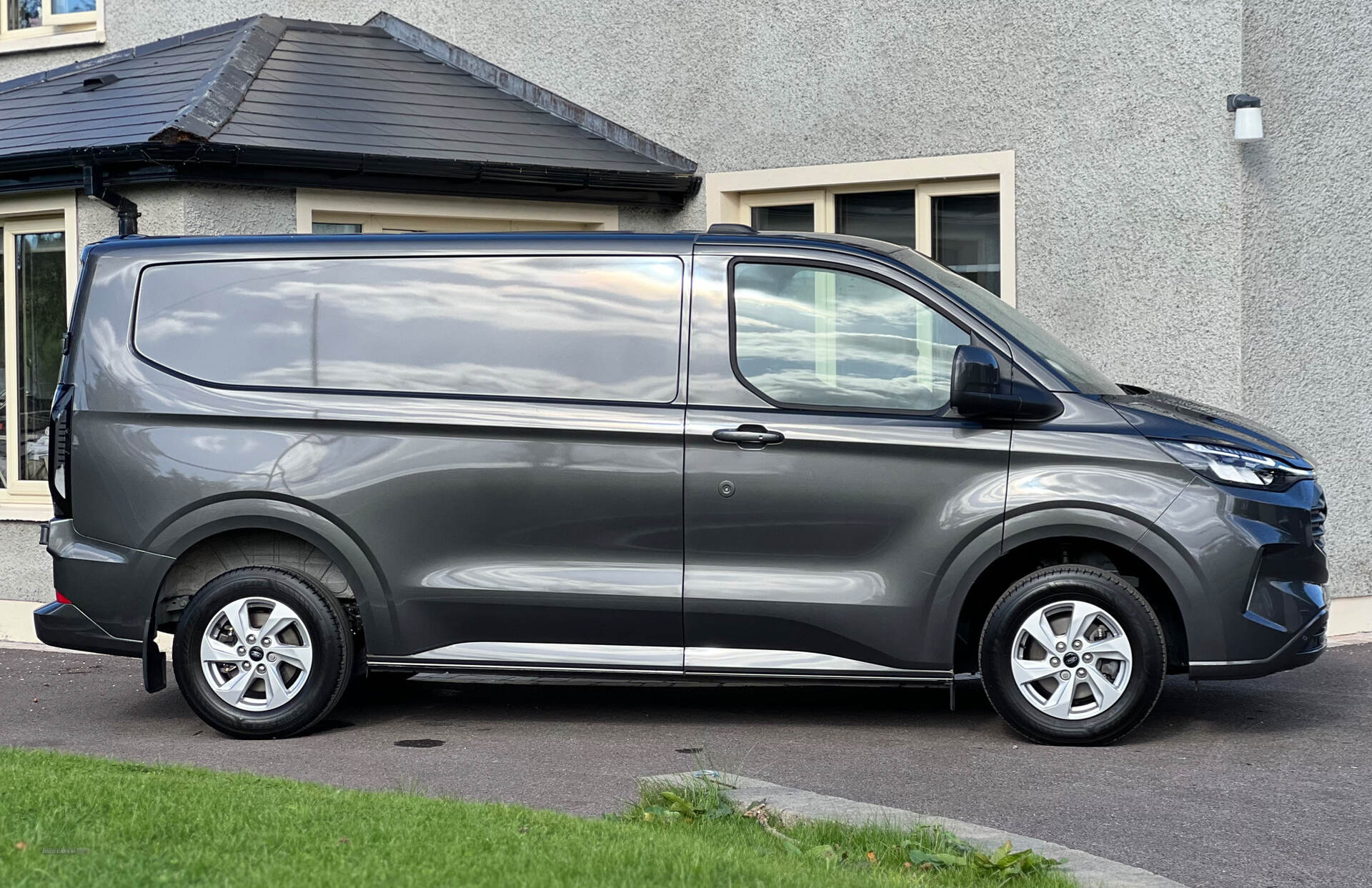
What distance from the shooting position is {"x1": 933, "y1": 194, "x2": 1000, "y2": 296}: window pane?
33.2 feet

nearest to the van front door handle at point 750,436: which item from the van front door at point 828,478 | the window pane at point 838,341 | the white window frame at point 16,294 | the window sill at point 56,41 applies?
the van front door at point 828,478

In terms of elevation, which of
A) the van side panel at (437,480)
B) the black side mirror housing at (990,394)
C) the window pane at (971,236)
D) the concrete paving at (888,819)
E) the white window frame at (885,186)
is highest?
the white window frame at (885,186)

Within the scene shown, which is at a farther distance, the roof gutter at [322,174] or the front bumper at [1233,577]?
the roof gutter at [322,174]

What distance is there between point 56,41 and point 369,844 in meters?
10.2

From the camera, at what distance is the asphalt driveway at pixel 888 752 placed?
16.5 feet

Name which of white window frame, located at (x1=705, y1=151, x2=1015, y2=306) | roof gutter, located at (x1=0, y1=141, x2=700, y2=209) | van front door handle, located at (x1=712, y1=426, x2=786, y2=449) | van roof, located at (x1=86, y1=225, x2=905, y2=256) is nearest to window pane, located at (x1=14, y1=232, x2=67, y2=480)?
roof gutter, located at (x1=0, y1=141, x2=700, y2=209)

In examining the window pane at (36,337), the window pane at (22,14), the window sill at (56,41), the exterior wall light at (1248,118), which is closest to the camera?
the exterior wall light at (1248,118)

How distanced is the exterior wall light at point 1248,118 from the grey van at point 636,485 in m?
3.05

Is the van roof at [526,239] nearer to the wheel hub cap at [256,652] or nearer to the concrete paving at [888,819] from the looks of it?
the wheel hub cap at [256,652]

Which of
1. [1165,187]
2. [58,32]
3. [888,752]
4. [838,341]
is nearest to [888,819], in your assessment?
[888,752]

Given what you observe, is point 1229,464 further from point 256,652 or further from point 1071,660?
point 256,652

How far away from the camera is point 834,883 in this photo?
393 centimetres

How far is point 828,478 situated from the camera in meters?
6.21

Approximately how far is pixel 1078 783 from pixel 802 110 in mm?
6157
